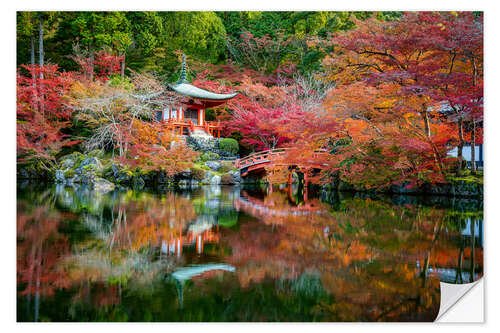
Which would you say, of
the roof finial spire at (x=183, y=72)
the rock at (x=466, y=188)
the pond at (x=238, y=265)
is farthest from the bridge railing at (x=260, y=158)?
the pond at (x=238, y=265)

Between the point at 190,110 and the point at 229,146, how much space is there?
2.10 metres

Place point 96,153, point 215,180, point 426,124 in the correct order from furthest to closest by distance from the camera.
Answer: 1. point 215,180
2. point 96,153
3. point 426,124

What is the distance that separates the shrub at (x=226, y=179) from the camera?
1170cm

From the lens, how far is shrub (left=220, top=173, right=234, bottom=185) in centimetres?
1170

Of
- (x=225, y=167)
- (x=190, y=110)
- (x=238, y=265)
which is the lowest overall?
(x=238, y=265)

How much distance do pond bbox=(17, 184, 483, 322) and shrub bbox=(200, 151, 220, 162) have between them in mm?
6630

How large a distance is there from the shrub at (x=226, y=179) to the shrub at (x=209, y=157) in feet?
2.48

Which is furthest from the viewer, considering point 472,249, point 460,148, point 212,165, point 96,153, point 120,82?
point 212,165

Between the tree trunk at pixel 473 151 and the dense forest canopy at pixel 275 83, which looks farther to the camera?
the tree trunk at pixel 473 151

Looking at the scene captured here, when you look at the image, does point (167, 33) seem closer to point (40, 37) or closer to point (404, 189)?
point (40, 37)

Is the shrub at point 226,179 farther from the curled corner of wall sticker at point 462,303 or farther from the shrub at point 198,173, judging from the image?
the curled corner of wall sticker at point 462,303

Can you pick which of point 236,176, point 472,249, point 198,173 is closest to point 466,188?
point 472,249

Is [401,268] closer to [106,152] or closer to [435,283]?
[435,283]

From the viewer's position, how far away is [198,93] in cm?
1308
